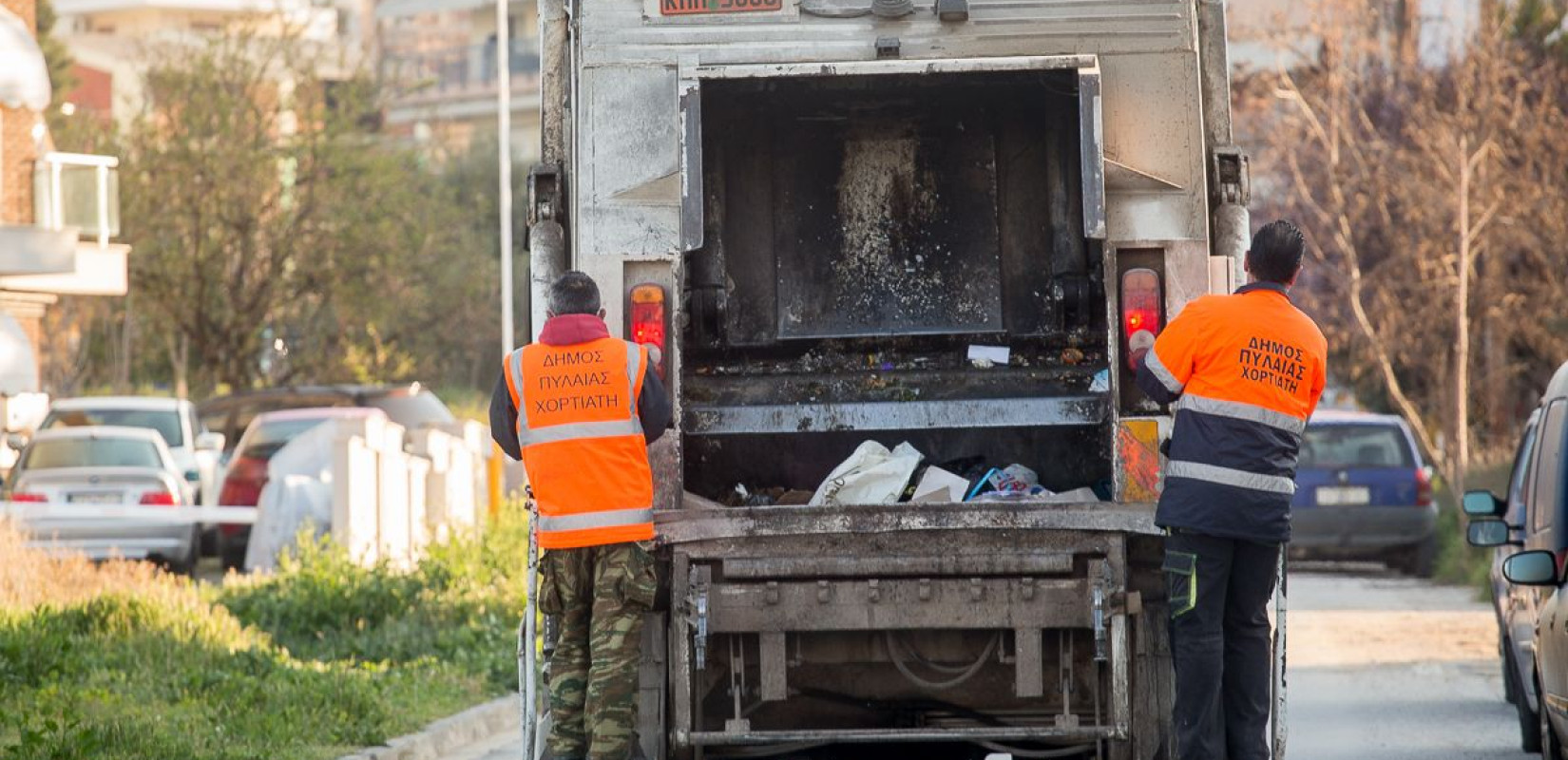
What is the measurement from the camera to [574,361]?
7.54 meters

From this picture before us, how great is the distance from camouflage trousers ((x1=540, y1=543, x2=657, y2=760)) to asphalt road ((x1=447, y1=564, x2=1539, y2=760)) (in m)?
2.96

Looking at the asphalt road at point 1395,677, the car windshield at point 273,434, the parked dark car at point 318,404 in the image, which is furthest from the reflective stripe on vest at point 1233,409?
the parked dark car at point 318,404

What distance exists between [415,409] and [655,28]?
18487 millimetres

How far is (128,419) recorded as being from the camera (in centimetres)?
2414

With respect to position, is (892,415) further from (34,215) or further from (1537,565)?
(34,215)

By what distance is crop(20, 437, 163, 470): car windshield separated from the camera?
20625mm

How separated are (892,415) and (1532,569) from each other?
2.24 m

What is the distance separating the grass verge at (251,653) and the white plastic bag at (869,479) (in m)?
2.57

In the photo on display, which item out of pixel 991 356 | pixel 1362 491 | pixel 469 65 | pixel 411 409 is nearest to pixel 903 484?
pixel 991 356

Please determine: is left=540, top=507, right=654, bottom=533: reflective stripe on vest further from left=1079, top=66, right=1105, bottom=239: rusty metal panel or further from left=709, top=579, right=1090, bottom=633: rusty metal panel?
left=1079, top=66, right=1105, bottom=239: rusty metal panel

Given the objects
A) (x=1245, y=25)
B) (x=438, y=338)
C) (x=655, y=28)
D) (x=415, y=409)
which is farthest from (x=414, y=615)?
(x=438, y=338)

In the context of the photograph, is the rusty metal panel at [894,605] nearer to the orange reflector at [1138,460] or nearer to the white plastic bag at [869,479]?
the orange reflector at [1138,460]

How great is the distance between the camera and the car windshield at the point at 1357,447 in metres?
21.2

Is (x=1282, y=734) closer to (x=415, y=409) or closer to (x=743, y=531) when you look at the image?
(x=743, y=531)
